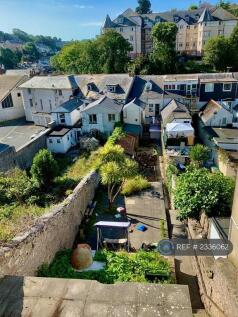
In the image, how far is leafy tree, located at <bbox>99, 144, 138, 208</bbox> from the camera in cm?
1803

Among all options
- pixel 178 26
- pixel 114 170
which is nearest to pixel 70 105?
pixel 114 170

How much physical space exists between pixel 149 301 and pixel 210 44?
52869mm

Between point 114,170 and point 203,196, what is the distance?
627cm

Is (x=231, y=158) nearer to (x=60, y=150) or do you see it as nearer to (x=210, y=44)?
(x=60, y=150)

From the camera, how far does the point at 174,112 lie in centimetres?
3122

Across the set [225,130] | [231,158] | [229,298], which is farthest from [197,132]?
[229,298]

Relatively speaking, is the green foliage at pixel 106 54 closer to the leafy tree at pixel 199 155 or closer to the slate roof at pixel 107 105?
the slate roof at pixel 107 105

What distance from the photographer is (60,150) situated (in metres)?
31.0

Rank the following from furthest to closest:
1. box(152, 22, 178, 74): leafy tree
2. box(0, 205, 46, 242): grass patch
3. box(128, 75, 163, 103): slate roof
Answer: box(152, 22, 178, 74): leafy tree, box(128, 75, 163, 103): slate roof, box(0, 205, 46, 242): grass patch

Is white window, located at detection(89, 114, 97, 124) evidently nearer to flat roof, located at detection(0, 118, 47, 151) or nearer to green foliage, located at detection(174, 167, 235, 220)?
flat roof, located at detection(0, 118, 47, 151)

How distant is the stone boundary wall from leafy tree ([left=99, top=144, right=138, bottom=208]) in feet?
24.1

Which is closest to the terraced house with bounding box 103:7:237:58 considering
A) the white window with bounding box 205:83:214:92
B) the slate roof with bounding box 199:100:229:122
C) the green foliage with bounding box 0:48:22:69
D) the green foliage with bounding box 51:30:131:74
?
the green foliage with bounding box 51:30:131:74

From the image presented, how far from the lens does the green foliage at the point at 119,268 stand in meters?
10.5

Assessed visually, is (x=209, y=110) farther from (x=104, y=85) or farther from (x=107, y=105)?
(x=104, y=85)
